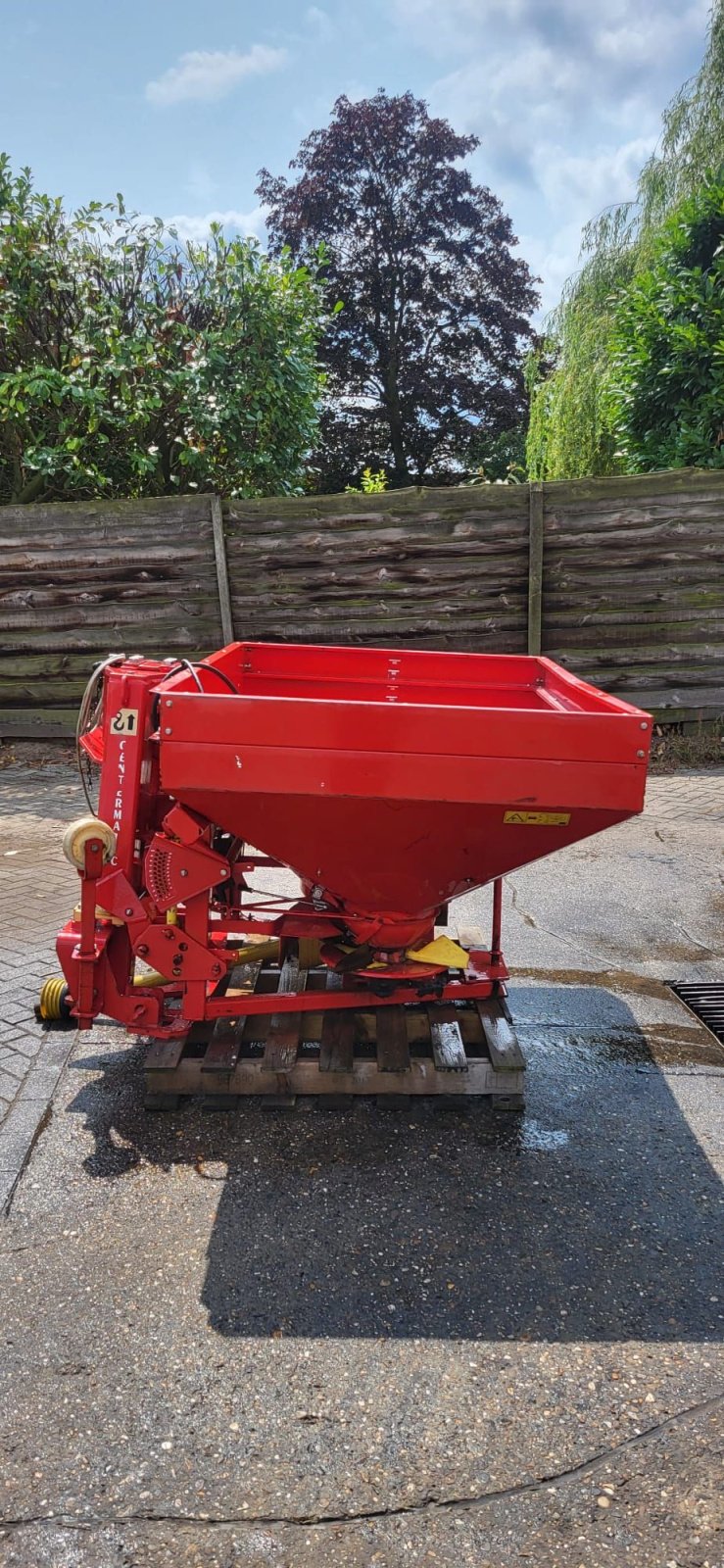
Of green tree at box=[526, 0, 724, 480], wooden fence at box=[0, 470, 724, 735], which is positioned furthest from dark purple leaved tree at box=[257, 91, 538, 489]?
wooden fence at box=[0, 470, 724, 735]

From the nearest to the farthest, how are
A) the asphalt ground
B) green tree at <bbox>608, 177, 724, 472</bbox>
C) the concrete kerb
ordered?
the asphalt ground
the concrete kerb
green tree at <bbox>608, 177, 724, 472</bbox>

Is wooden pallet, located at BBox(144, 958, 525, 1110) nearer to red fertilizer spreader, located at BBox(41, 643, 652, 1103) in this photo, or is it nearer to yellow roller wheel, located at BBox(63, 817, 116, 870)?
red fertilizer spreader, located at BBox(41, 643, 652, 1103)

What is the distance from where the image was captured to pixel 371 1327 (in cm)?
223

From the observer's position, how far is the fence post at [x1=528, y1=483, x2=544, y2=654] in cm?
772

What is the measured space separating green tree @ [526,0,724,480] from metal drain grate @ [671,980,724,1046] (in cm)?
881

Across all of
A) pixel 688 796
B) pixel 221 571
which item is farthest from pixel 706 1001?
pixel 221 571

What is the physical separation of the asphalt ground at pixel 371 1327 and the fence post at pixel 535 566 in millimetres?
4866

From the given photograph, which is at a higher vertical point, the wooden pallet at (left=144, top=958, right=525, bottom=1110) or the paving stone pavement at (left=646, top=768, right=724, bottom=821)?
the paving stone pavement at (left=646, top=768, right=724, bottom=821)

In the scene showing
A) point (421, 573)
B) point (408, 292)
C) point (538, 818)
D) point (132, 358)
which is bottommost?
point (538, 818)

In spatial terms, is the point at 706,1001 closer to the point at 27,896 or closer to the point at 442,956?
the point at 442,956

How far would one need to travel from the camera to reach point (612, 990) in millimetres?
4023

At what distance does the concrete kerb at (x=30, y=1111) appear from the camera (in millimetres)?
2783

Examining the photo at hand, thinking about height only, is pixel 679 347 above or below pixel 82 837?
above

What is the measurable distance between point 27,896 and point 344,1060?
8.54 feet
